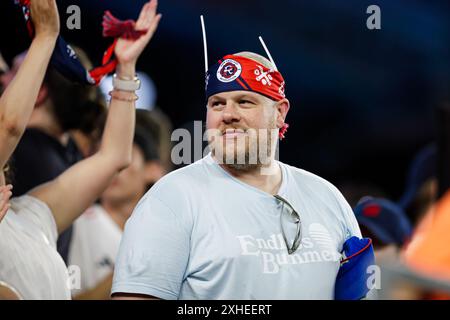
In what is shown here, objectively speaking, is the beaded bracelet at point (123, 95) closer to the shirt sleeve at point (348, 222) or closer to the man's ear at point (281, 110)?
the man's ear at point (281, 110)

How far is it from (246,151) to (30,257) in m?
0.68

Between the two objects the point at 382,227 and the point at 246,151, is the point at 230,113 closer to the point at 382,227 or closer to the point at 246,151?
the point at 246,151

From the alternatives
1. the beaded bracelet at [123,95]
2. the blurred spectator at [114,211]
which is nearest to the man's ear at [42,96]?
the beaded bracelet at [123,95]

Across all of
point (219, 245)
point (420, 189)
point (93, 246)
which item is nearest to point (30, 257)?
point (219, 245)

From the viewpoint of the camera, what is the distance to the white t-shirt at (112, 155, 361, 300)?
1904 mm

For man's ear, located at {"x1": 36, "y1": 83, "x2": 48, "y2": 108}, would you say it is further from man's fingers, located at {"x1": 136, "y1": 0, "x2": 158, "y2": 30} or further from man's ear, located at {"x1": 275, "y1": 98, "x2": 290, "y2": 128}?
man's ear, located at {"x1": 275, "y1": 98, "x2": 290, "y2": 128}

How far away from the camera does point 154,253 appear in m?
1.90

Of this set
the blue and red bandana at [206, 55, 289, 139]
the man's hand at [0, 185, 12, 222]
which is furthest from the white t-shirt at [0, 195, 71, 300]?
the blue and red bandana at [206, 55, 289, 139]

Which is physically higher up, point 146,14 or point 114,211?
point 146,14

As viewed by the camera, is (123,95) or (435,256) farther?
(123,95)

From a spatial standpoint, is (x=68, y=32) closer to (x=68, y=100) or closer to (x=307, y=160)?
(x=68, y=100)

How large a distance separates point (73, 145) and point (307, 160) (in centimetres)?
160

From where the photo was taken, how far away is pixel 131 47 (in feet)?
8.07

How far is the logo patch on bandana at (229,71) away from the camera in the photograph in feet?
7.00
